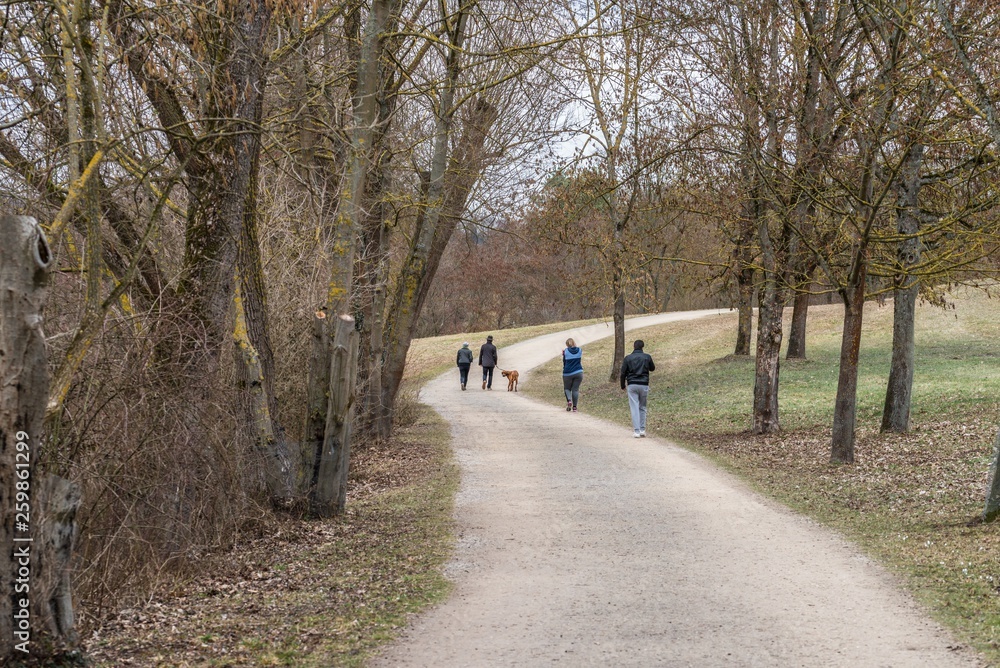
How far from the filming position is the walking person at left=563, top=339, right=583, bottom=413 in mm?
24969

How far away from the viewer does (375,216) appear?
1834cm

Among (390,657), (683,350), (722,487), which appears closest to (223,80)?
(390,657)

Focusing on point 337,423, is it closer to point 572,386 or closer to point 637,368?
point 637,368

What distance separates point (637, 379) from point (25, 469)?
14.4 m

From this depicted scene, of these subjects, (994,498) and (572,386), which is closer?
(994,498)

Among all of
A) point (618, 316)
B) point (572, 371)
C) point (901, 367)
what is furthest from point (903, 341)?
point (618, 316)

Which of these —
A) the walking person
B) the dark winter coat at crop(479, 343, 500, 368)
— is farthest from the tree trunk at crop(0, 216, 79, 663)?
the dark winter coat at crop(479, 343, 500, 368)

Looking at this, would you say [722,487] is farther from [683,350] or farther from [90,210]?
[683,350]

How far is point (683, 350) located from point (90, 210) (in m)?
38.9

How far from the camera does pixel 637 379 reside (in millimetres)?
18547

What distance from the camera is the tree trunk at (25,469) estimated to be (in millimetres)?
4914

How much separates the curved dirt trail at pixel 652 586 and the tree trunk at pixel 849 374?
82.8 inches

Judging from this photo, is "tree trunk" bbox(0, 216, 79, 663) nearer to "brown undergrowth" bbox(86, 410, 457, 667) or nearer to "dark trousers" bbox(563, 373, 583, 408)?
"brown undergrowth" bbox(86, 410, 457, 667)

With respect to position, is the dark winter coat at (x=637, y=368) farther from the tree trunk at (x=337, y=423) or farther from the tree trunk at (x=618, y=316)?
the tree trunk at (x=337, y=423)
